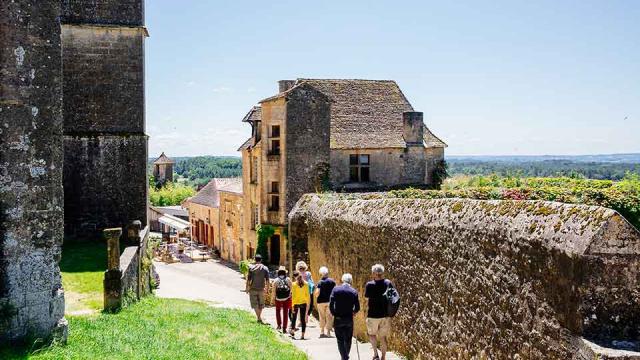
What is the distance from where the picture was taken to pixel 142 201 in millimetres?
20078

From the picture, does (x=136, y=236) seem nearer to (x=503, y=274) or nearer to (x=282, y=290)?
(x=282, y=290)

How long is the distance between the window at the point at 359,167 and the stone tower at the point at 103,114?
15706 mm

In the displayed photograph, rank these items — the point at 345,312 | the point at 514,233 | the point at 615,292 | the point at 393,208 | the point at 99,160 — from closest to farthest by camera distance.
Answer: the point at 615,292 → the point at 514,233 → the point at 345,312 → the point at 393,208 → the point at 99,160

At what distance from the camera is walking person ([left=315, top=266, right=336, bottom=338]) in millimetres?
11523

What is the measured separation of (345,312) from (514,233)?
339cm

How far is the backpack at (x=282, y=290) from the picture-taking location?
13.1 meters

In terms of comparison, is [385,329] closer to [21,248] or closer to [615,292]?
[615,292]

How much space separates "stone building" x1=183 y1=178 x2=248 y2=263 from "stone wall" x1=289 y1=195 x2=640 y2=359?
2678 cm

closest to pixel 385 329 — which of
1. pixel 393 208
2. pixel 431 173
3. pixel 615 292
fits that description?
pixel 393 208

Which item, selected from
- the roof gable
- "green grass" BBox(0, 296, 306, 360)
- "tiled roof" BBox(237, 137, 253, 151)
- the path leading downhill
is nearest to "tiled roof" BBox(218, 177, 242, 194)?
"tiled roof" BBox(237, 137, 253, 151)

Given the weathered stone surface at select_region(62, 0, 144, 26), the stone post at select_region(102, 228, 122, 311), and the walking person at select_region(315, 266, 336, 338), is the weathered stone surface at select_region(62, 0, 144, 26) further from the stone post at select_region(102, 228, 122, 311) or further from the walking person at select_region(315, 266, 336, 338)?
the walking person at select_region(315, 266, 336, 338)

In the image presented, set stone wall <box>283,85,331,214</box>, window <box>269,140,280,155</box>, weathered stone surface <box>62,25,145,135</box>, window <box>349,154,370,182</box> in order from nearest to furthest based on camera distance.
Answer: weathered stone surface <box>62,25,145,135</box> < stone wall <box>283,85,331,214</box> < window <box>269,140,280,155</box> < window <box>349,154,370,182</box>

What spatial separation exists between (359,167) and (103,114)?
56.6 feet

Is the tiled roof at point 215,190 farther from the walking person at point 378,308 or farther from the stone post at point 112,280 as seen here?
the walking person at point 378,308
